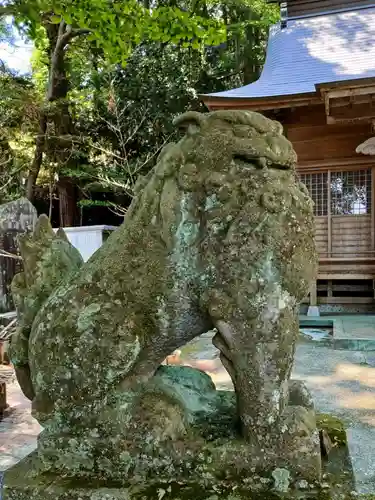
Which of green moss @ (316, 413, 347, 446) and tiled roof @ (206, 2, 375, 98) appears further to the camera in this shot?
tiled roof @ (206, 2, 375, 98)

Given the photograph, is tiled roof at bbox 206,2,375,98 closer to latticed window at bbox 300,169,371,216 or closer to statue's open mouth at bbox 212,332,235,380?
latticed window at bbox 300,169,371,216

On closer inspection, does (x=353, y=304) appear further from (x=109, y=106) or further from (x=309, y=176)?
(x=109, y=106)

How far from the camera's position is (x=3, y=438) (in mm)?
3215

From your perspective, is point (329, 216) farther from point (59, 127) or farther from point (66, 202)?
point (59, 127)

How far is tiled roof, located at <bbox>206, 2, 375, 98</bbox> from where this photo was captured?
7988 millimetres

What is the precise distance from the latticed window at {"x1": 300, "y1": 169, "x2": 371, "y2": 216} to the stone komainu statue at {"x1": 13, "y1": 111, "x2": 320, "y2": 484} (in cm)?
681

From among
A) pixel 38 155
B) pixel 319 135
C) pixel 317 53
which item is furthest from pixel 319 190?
pixel 38 155

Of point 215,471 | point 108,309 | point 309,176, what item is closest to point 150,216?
point 108,309

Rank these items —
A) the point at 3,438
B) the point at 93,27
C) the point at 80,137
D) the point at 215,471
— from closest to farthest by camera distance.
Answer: the point at 215,471 → the point at 3,438 → the point at 93,27 → the point at 80,137

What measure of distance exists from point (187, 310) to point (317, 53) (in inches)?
357

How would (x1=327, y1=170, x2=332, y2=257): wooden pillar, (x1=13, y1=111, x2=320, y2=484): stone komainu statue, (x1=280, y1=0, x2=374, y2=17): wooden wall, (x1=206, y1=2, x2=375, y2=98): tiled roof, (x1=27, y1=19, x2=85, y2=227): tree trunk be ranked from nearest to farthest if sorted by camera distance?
(x1=13, y1=111, x2=320, y2=484): stone komainu statue
(x1=327, y1=170, x2=332, y2=257): wooden pillar
(x1=206, y1=2, x2=375, y2=98): tiled roof
(x1=280, y1=0, x2=374, y2=17): wooden wall
(x1=27, y1=19, x2=85, y2=227): tree trunk

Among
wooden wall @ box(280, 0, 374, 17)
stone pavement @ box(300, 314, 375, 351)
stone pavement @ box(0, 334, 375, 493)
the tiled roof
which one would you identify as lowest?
stone pavement @ box(300, 314, 375, 351)

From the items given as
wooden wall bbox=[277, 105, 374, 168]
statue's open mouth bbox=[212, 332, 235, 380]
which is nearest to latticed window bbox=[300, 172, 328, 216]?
wooden wall bbox=[277, 105, 374, 168]

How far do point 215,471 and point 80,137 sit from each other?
10.2 metres
